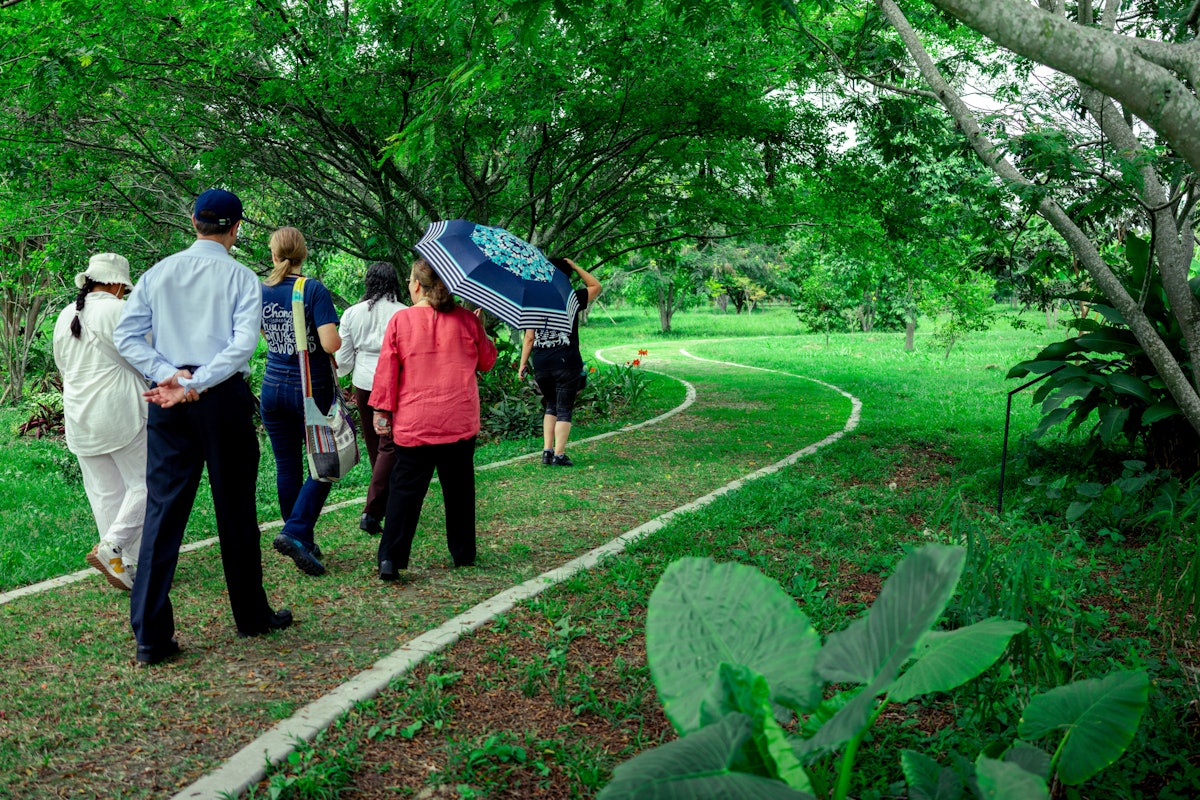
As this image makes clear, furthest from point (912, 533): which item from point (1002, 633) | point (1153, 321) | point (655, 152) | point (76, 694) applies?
point (655, 152)

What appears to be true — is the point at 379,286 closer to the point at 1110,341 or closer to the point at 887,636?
the point at 887,636

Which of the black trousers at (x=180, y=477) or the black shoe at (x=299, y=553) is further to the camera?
the black shoe at (x=299, y=553)

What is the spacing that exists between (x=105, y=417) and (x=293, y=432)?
1.00m

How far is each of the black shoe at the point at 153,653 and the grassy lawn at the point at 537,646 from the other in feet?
0.22

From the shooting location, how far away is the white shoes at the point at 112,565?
16.1ft

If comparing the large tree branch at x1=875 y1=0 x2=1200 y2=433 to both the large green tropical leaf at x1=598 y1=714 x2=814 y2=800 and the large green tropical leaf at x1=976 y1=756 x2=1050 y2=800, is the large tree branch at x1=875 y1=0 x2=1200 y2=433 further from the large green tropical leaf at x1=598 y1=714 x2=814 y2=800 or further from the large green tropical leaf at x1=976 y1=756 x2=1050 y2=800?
the large green tropical leaf at x1=598 y1=714 x2=814 y2=800

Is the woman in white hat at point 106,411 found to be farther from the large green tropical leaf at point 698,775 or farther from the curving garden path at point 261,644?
the large green tropical leaf at point 698,775

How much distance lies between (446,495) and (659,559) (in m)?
1.32

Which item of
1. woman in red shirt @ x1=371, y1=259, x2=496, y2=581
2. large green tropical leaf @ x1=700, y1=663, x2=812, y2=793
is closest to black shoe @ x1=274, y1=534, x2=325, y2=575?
woman in red shirt @ x1=371, y1=259, x2=496, y2=581

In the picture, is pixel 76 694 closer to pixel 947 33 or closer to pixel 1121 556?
pixel 1121 556

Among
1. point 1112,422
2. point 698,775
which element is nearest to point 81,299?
point 698,775

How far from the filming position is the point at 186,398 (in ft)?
12.6

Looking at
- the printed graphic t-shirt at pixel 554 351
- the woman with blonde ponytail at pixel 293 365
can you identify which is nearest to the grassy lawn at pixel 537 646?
the woman with blonde ponytail at pixel 293 365

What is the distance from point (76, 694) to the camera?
3.73m
